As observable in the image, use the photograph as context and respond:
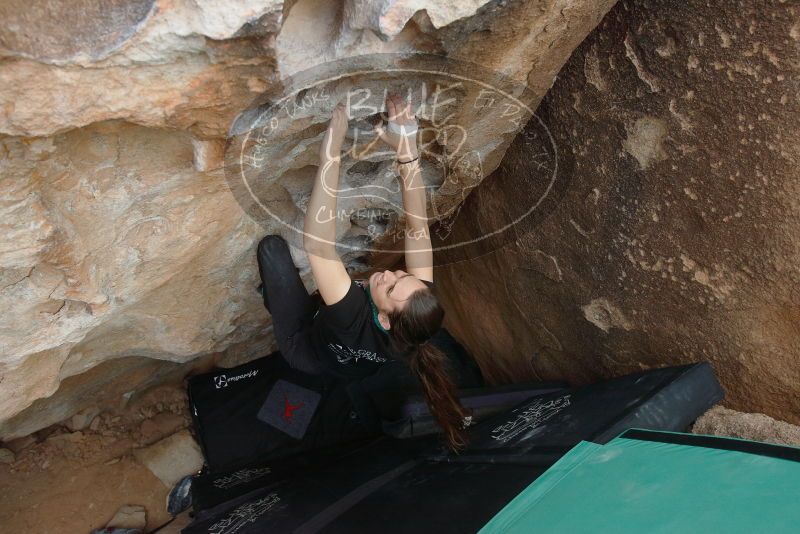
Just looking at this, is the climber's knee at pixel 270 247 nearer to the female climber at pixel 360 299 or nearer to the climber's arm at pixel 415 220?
the female climber at pixel 360 299

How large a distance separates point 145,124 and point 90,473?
1723 millimetres

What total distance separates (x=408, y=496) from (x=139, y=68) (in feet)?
3.42

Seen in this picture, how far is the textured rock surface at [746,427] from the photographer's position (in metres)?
1.23

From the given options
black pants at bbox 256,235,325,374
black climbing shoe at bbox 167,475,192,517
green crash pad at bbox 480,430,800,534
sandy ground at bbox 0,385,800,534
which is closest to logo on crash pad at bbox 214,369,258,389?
sandy ground at bbox 0,385,800,534

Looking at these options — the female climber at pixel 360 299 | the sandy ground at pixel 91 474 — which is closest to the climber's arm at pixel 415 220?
the female climber at pixel 360 299

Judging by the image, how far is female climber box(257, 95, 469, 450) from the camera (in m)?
1.22

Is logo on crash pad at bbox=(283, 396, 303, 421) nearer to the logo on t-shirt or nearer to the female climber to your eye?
the female climber

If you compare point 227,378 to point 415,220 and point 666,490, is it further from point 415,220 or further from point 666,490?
point 666,490

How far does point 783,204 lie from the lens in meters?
1.09

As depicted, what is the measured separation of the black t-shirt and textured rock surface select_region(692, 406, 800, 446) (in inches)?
26.9

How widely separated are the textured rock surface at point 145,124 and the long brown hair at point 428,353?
38cm

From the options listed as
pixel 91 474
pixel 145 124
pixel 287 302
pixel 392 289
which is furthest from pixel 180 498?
pixel 145 124

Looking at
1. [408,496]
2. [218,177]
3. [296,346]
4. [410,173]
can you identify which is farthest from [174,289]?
[408,496]

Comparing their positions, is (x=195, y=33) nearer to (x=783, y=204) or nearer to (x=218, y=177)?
(x=218, y=177)
